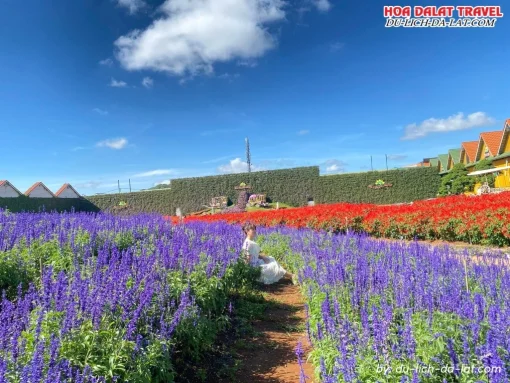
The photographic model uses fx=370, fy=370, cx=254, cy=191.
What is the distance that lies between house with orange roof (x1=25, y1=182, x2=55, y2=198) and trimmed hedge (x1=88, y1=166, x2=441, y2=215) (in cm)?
987

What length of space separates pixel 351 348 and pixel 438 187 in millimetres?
29599

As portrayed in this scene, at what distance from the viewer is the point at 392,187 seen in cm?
2839

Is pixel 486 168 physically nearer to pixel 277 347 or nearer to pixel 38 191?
pixel 277 347

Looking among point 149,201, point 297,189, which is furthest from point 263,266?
point 149,201

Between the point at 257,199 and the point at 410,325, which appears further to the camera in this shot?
the point at 257,199

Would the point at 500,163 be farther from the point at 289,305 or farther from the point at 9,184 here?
the point at 9,184

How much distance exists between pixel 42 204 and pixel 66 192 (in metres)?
15.2

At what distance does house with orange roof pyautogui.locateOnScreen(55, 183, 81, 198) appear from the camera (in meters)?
39.8

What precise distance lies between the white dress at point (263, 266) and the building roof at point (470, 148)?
37.2m

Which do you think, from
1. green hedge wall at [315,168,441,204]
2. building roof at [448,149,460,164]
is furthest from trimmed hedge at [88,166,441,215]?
building roof at [448,149,460,164]

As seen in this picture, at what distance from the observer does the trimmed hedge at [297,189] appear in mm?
28484

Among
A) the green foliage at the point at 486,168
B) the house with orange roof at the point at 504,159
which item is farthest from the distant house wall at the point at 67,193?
the house with orange roof at the point at 504,159

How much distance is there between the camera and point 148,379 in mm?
2424

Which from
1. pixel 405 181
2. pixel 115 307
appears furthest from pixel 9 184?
pixel 115 307
